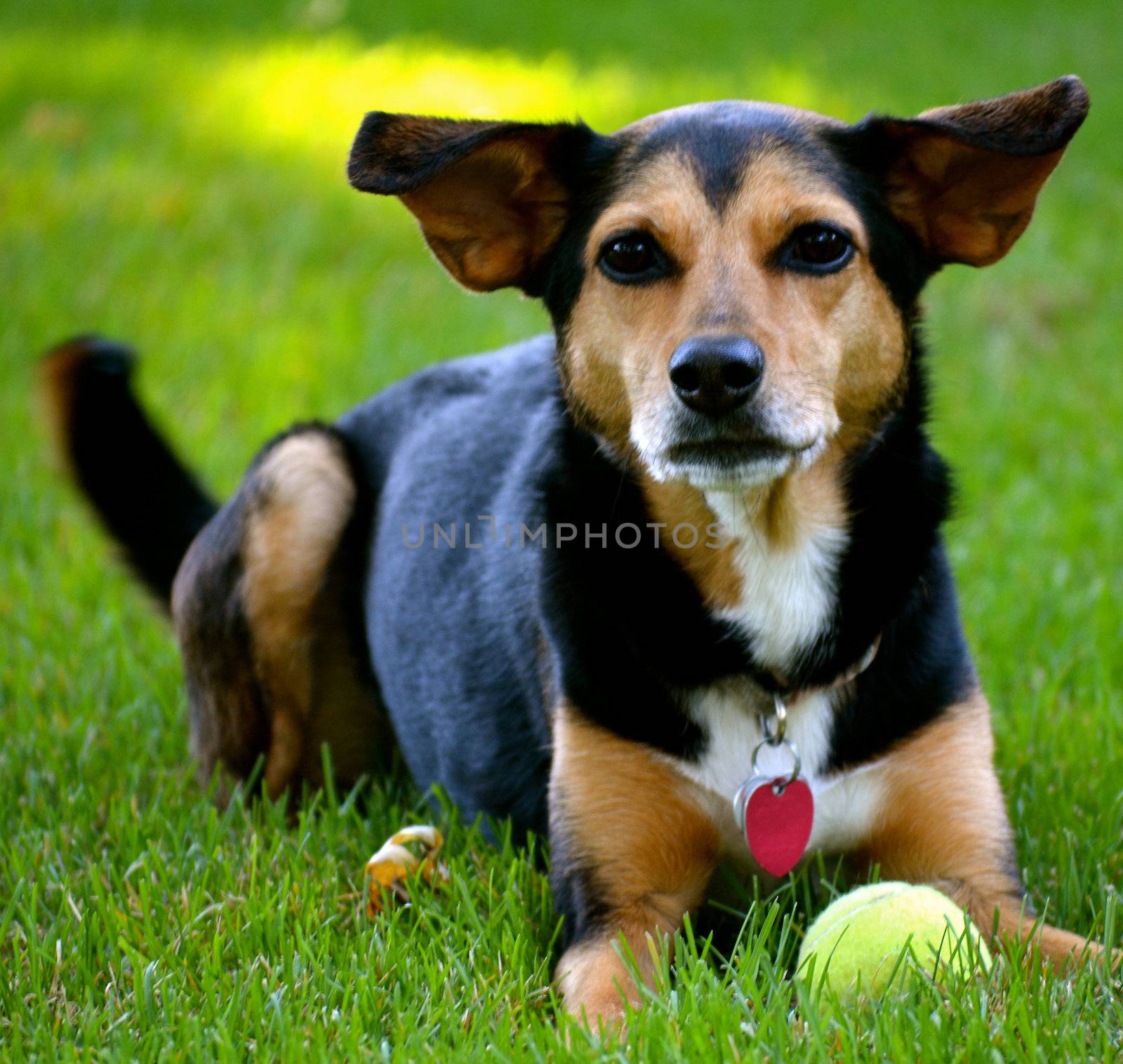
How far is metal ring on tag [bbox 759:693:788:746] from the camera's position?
2.99 metres

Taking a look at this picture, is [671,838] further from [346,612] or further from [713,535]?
[346,612]

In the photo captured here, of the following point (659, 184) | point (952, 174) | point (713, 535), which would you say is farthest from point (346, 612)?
point (952, 174)

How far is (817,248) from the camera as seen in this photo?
2.91 metres

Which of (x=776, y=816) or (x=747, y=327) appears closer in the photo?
(x=747, y=327)

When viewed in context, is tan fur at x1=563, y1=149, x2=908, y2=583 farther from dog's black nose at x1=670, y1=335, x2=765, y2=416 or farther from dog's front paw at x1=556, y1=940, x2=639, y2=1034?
dog's front paw at x1=556, y1=940, x2=639, y2=1034

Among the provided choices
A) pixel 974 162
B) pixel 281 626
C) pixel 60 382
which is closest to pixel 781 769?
pixel 974 162

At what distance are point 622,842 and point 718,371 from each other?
100 centimetres

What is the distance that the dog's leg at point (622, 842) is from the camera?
2840 mm

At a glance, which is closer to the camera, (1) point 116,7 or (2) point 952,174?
(2) point 952,174

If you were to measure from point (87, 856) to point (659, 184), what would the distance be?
2072 millimetres

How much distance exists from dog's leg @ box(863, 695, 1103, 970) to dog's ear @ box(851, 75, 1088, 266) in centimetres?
106

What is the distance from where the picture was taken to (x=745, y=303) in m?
2.77

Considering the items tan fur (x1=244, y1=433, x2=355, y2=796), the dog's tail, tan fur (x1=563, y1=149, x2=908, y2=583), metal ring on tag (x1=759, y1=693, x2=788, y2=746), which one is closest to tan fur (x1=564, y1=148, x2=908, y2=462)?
tan fur (x1=563, y1=149, x2=908, y2=583)

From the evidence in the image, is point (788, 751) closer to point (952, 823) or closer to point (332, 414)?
point (952, 823)
